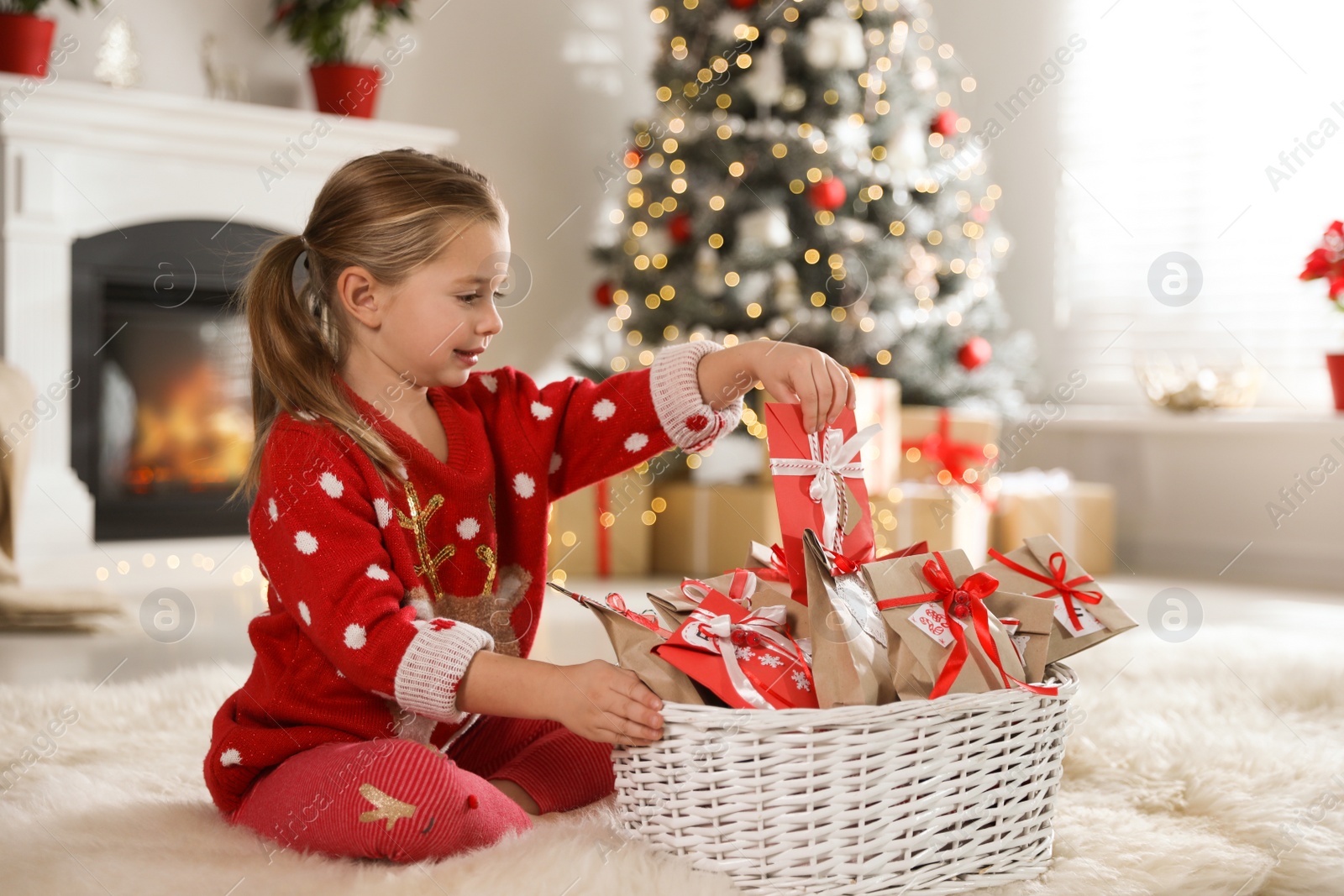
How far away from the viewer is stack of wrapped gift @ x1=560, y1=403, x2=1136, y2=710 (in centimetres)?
85

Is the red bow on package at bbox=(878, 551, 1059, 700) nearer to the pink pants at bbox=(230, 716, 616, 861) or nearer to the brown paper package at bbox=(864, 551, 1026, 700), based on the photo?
the brown paper package at bbox=(864, 551, 1026, 700)

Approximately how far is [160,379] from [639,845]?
2.57 metres

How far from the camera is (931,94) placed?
323 centimetres

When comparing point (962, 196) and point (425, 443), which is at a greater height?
point (962, 196)

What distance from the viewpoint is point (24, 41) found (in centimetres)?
270

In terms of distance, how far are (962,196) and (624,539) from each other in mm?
1310

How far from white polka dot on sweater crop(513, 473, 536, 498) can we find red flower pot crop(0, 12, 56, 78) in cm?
225

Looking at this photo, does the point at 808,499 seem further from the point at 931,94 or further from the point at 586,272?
the point at 586,272

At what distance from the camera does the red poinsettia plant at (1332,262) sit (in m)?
2.79

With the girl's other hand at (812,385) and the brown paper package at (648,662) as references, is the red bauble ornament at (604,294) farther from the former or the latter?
the brown paper package at (648,662)

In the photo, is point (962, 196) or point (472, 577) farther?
point (962, 196)

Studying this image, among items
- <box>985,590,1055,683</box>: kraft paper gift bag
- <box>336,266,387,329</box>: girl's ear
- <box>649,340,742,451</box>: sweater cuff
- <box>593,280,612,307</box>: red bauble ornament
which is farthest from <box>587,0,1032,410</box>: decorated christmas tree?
<box>985,590,1055,683</box>: kraft paper gift bag

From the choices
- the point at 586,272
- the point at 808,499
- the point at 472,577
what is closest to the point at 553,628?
the point at 472,577

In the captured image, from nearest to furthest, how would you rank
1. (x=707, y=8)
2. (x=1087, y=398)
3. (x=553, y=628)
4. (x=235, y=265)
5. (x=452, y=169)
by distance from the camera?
(x=452, y=169), (x=553, y=628), (x=235, y=265), (x=707, y=8), (x=1087, y=398)
